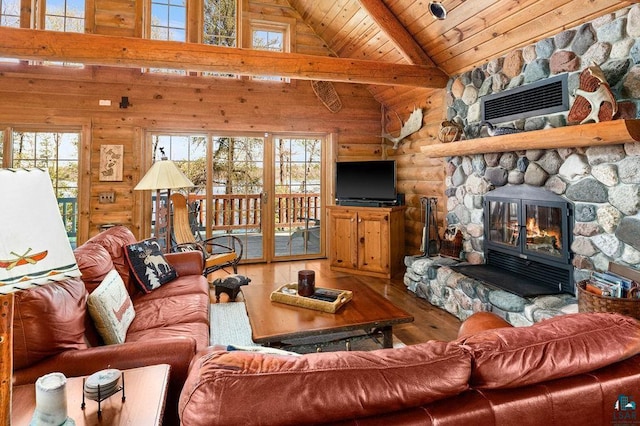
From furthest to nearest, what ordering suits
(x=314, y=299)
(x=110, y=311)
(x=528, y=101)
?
(x=528, y=101) < (x=314, y=299) < (x=110, y=311)

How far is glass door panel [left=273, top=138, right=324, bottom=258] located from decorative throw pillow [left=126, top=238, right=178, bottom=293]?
278cm

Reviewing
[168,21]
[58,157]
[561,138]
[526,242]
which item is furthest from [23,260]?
[168,21]

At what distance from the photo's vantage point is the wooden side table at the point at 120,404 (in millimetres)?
1071

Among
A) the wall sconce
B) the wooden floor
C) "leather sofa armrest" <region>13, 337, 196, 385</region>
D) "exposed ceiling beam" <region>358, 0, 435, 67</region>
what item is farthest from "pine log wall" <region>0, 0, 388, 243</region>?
"leather sofa armrest" <region>13, 337, 196, 385</region>

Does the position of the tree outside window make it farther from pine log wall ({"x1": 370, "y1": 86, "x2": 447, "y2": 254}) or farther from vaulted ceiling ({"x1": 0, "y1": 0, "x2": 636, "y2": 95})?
pine log wall ({"x1": 370, "y1": 86, "x2": 447, "y2": 254})

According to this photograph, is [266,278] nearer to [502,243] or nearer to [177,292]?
[177,292]

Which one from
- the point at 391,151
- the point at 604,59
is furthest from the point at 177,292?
the point at 391,151

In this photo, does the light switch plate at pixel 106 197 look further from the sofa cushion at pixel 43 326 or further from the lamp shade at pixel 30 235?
the lamp shade at pixel 30 235

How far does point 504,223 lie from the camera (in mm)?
3680

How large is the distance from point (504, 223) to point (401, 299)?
136 cm

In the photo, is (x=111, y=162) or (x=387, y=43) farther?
(x=111, y=162)

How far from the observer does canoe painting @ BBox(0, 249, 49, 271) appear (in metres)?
0.65

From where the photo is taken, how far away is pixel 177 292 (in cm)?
277

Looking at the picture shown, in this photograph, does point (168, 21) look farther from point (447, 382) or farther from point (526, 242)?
point (447, 382)
